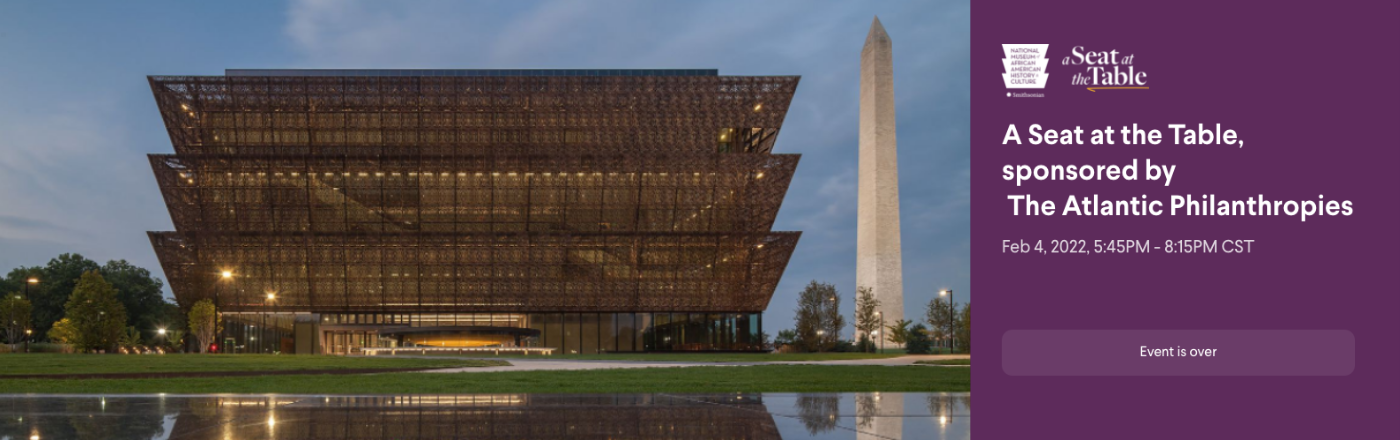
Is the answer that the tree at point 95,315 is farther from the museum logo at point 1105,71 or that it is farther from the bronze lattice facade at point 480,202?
the museum logo at point 1105,71

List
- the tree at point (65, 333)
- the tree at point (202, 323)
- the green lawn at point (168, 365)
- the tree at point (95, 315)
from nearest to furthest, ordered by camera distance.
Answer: the green lawn at point (168, 365)
the tree at point (95, 315)
the tree at point (65, 333)
the tree at point (202, 323)

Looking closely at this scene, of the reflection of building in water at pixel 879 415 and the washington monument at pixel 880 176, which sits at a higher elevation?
the washington monument at pixel 880 176

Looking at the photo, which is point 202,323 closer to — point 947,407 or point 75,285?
point 75,285

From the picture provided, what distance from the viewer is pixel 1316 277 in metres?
6.10

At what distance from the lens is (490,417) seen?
941cm

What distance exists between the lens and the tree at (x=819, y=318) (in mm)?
71438

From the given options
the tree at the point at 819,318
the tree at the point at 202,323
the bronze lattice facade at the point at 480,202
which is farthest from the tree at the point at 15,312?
the tree at the point at 819,318

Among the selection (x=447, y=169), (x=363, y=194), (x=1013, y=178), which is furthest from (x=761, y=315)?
(x=1013, y=178)

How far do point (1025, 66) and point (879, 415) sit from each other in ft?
14.5

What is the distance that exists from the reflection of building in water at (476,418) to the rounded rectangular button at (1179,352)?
2381mm

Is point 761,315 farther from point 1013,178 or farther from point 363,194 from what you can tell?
point 1013,178

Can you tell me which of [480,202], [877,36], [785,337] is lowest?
[785,337]

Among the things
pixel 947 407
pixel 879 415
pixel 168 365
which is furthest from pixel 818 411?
pixel 168 365

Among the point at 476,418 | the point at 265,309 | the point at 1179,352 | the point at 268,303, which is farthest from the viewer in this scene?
the point at 265,309
